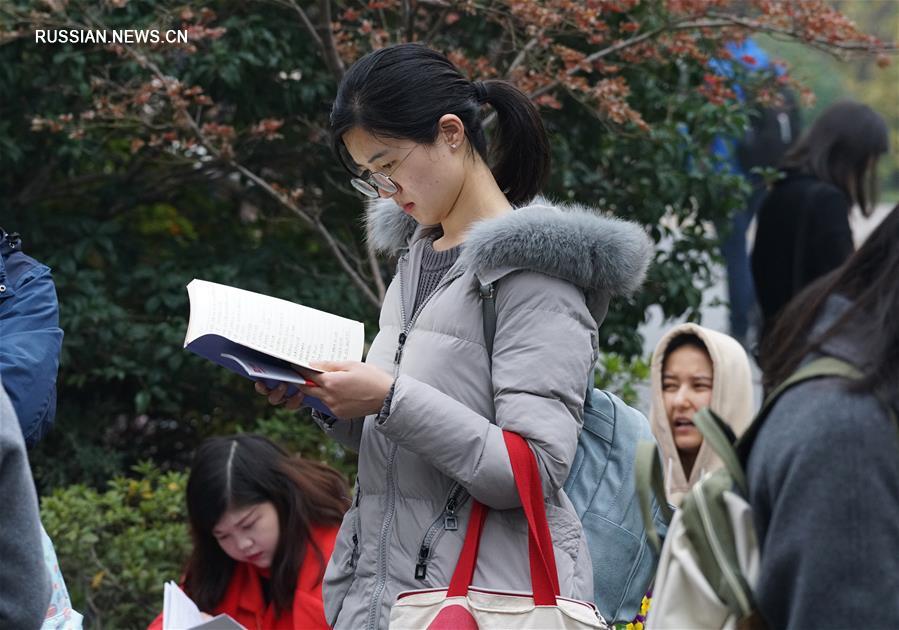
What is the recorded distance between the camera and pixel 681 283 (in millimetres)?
5398

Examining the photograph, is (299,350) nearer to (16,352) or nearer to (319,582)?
(16,352)

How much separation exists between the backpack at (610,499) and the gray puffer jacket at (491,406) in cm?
6

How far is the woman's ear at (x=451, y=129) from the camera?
8.96ft

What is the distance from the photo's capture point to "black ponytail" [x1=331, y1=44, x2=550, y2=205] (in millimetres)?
2715

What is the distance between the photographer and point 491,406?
2.65 metres

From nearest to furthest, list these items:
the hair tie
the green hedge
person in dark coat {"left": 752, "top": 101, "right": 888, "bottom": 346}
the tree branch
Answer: the hair tie, the green hedge, the tree branch, person in dark coat {"left": 752, "top": 101, "right": 888, "bottom": 346}

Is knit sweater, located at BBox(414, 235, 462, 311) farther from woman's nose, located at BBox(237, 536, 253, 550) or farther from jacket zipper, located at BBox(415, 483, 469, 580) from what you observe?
woman's nose, located at BBox(237, 536, 253, 550)

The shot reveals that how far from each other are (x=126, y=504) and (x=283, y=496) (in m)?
0.96

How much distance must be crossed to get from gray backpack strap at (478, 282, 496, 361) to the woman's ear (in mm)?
315

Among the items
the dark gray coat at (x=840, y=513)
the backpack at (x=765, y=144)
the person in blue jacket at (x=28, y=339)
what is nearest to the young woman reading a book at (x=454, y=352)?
the person in blue jacket at (x=28, y=339)

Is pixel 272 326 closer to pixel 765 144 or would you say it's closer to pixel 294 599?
pixel 294 599

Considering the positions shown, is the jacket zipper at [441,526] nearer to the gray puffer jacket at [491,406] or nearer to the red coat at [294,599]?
the gray puffer jacket at [491,406]

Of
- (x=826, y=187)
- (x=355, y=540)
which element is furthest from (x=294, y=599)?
(x=826, y=187)

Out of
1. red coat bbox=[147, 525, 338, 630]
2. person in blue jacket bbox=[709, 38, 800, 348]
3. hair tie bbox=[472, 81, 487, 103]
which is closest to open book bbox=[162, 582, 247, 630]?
red coat bbox=[147, 525, 338, 630]
